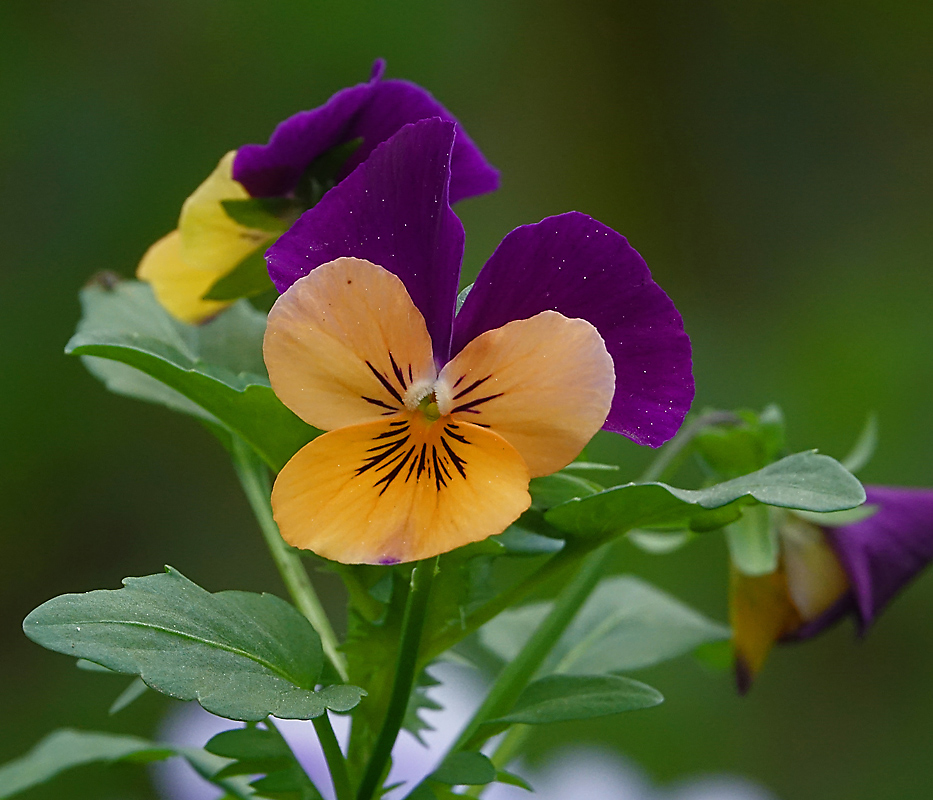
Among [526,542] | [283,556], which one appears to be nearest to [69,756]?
[283,556]

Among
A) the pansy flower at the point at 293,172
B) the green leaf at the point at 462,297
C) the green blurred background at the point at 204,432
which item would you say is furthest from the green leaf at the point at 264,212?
the green blurred background at the point at 204,432

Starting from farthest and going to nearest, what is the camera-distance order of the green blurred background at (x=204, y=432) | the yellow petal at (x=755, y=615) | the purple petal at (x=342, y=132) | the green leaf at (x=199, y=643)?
the green blurred background at (x=204, y=432)
the yellow petal at (x=755, y=615)
the purple petal at (x=342, y=132)
the green leaf at (x=199, y=643)

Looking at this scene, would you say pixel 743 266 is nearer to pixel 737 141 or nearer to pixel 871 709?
pixel 737 141

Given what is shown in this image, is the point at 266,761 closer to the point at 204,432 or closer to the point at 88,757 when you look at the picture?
the point at 88,757

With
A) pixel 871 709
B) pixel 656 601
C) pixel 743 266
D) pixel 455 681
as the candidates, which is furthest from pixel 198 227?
pixel 743 266

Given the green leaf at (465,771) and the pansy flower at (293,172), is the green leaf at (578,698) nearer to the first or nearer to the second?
the green leaf at (465,771)
